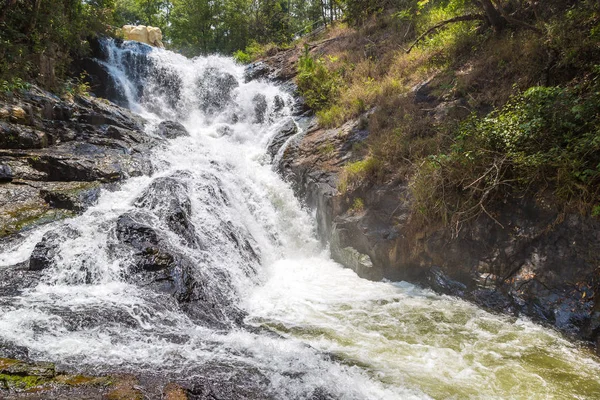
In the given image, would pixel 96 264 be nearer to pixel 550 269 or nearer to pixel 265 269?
pixel 265 269

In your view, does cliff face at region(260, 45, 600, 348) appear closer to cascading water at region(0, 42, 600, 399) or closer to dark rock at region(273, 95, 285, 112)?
cascading water at region(0, 42, 600, 399)


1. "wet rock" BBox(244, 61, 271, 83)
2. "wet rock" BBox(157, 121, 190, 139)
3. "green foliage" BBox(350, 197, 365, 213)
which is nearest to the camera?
"green foliage" BBox(350, 197, 365, 213)

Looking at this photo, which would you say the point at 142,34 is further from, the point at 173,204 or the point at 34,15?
the point at 173,204

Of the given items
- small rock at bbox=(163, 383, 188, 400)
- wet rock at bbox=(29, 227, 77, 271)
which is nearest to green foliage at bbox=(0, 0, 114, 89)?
wet rock at bbox=(29, 227, 77, 271)

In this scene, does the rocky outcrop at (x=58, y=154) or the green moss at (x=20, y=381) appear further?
the rocky outcrop at (x=58, y=154)

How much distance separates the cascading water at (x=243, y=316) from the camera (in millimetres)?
3531

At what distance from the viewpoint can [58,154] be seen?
8.26 meters

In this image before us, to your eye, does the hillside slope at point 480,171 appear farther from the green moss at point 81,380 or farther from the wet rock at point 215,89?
the wet rock at point 215,89

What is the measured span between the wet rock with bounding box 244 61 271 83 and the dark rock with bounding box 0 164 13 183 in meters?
11.4

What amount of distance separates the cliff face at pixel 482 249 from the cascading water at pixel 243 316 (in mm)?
317

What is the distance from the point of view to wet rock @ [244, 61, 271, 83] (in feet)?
55.6

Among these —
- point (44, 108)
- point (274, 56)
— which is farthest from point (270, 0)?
point (44, 108)

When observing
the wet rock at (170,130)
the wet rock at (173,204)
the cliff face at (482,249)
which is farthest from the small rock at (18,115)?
the cliff face at (482,249)

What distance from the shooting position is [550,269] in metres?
4.96
